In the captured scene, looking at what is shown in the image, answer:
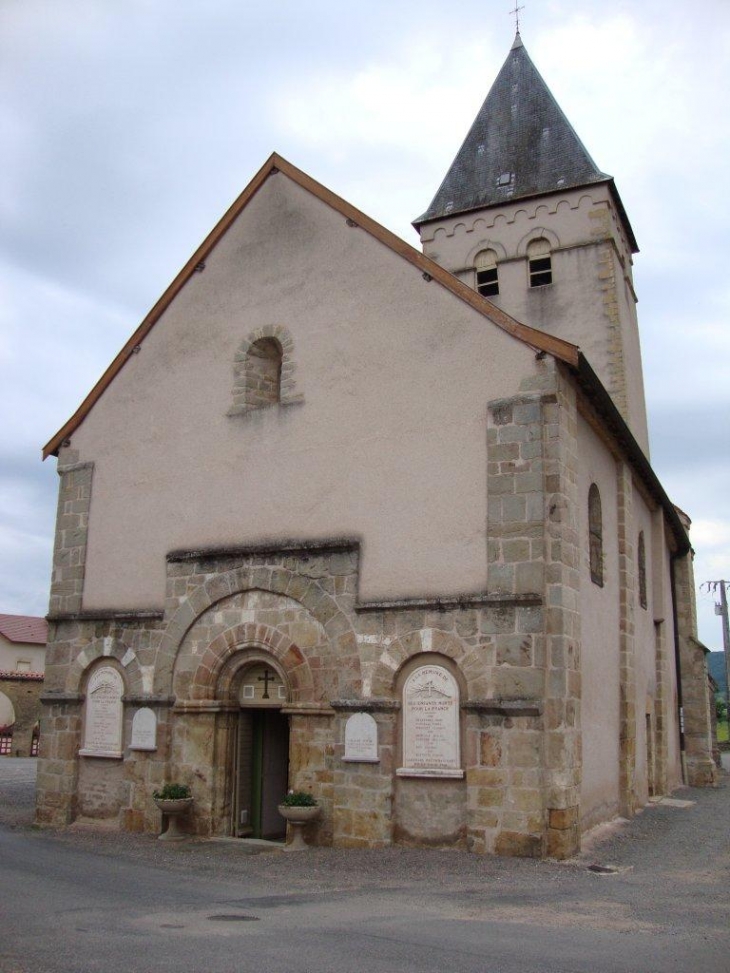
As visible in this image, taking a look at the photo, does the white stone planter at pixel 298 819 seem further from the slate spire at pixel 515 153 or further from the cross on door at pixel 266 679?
the slate spire at pixel 515 153

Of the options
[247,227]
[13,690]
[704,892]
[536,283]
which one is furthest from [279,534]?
[13,690]

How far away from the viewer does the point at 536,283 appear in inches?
850

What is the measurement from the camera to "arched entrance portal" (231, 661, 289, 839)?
12961mm

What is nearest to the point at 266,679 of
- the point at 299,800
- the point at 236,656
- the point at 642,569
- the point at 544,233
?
the point at 236,656

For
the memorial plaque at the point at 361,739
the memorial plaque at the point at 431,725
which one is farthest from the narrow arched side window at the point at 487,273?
the memorial plaque at the point at 361,739

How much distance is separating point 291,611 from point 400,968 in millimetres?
6758

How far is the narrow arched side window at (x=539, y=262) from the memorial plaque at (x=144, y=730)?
1305 centimetres

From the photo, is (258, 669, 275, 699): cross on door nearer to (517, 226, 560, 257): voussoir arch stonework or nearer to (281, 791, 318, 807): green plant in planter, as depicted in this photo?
(281, 791, 318, 807): green plant in planter

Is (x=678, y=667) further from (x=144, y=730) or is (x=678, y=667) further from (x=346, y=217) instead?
(x=346, y=217)

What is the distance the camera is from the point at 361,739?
11.5 m

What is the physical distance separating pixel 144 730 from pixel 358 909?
613 cm

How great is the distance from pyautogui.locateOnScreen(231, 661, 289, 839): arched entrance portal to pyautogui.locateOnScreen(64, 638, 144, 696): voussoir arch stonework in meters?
1.63

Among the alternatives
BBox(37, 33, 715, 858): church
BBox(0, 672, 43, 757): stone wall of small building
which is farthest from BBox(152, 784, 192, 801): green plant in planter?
BBox(0, 672, 43, 757): stone wall of small building

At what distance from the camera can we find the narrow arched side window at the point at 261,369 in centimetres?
1363
